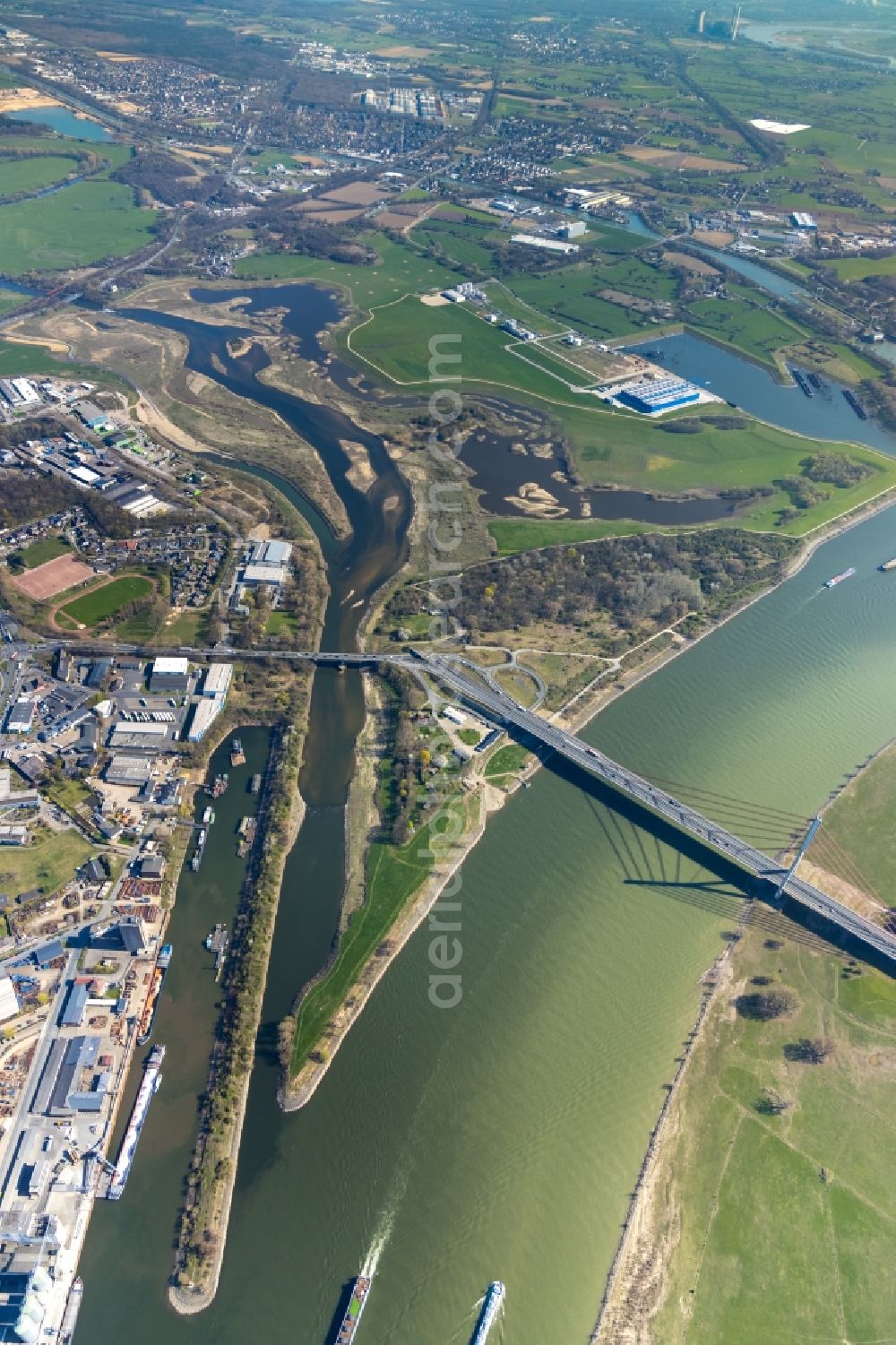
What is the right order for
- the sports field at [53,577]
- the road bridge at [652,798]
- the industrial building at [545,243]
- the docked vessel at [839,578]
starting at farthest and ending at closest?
1. the industrial building at [545,243]
2. the docked vessel at [839,578]
3. the sports field at [53,577]
4. the road bridge at [652,798]

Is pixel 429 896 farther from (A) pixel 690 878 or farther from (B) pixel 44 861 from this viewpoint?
(B) pixel 44 861

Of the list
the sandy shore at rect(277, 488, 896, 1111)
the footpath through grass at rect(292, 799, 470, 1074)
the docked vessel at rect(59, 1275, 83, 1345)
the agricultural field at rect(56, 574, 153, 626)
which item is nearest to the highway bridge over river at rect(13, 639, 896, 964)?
the sandy shore at rect(277, 488, 896, 1111)

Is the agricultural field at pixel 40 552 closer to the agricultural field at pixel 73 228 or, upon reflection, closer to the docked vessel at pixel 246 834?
the docked vessel at pixel 246 834

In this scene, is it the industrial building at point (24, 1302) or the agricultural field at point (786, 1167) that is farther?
the agricultural field at point (786, 1167)

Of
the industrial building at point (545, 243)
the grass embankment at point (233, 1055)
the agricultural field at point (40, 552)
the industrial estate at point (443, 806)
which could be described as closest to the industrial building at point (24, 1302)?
the industrial estate at point (443, 806)

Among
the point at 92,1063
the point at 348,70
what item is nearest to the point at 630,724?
the point at 92,1063

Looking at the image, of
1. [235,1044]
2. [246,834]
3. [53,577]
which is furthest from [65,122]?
[235,1044]
